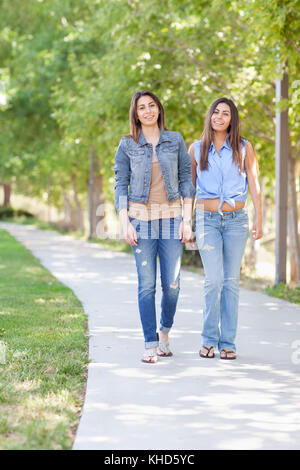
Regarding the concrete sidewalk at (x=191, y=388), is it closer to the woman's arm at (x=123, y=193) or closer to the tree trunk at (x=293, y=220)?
the woman's arm at (x=123, y=193)

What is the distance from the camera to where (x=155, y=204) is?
17.0ft

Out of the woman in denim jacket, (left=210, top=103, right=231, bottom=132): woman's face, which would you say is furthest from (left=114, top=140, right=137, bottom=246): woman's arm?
(left=210, top=103, right=231, bottom=132): woman's face

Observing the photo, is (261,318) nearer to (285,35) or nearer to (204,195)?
(204,195)

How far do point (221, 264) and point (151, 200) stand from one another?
0.77m

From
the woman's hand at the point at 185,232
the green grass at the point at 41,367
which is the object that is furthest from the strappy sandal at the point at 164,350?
the woman's hand at the point at 185,232

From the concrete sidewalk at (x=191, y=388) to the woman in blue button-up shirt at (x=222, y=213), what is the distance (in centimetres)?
37

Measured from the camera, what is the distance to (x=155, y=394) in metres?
4.38

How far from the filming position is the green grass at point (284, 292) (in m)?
8.85

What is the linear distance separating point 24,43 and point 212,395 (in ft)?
66.1

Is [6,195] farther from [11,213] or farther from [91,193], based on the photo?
[91,193]

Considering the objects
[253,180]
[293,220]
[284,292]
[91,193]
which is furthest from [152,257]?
[91,193]

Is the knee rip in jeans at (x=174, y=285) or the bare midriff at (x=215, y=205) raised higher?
the bare midriff at (x=215, y=205)

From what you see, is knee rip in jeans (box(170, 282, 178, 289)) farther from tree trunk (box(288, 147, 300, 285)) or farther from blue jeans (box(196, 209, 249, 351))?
tree trunk (box(288, 147, 300, 285))

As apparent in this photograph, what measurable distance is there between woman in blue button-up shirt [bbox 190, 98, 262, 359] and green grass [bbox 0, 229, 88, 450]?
45.9 inches
